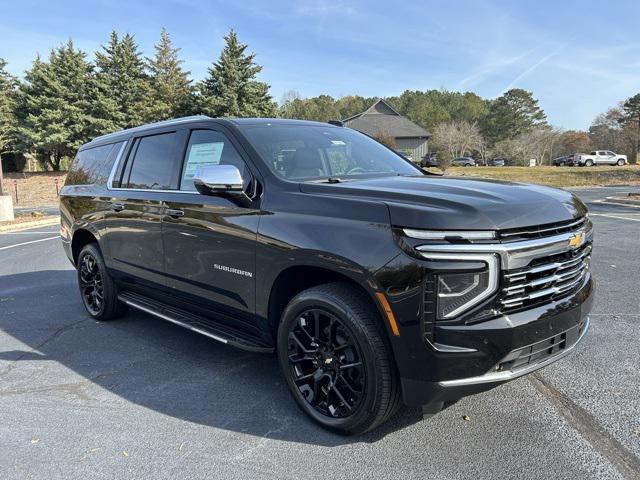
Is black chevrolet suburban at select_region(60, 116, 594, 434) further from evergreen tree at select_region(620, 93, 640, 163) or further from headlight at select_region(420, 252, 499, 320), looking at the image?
evergreen tree at select_region(620, 93, 640, 163)

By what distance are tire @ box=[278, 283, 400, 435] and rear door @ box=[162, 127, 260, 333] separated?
476 millimetres

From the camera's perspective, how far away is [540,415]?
3.04 m

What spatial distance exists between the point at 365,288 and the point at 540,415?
4.95 ft

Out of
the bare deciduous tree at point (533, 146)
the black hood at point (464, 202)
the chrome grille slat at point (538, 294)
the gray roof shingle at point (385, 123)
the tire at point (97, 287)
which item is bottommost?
the tire at point (97, 287)

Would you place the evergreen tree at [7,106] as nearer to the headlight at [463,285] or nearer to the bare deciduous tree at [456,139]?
the headlight at [463,285]

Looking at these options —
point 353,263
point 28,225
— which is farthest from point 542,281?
point 28,225

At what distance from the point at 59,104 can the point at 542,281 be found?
144 ft

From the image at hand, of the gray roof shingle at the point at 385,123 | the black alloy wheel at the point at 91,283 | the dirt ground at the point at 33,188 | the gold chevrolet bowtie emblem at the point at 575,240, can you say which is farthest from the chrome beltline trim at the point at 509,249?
the gray roof shingle at the point at 385,123

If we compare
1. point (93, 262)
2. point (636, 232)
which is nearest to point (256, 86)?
point (636, 232)

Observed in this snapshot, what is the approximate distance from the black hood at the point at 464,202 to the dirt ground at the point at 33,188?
27.8m

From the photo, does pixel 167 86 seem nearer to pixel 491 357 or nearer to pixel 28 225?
pixel 28 225

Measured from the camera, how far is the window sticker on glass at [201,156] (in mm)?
3646

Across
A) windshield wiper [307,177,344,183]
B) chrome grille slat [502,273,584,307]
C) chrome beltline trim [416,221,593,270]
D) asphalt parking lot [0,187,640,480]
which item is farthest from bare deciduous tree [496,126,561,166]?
chrome beltline trim [416,221,593,270]

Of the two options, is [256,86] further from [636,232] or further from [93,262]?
[93,262]
